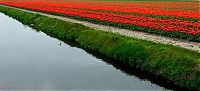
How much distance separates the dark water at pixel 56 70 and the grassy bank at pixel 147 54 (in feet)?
2.37

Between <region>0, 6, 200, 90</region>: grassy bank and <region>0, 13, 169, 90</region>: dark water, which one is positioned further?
<region>0, 13, 169, 90</region>: dark water

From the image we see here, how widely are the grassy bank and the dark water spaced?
2.37 feet

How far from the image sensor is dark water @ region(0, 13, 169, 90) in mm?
16922

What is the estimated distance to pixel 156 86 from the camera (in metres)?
16.7

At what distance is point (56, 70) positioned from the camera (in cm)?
1997

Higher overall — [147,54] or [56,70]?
[147,54]

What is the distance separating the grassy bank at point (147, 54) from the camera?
1573 cm

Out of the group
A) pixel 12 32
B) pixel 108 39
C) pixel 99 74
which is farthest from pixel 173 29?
pixel 12 32

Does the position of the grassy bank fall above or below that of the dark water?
above

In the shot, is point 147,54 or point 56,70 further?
point 56,70

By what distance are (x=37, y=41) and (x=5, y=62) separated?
8.47 metres

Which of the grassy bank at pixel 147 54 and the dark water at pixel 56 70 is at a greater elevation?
the grassy bank at pixel 147 54

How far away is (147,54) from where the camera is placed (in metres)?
18.8

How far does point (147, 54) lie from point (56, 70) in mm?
4495
